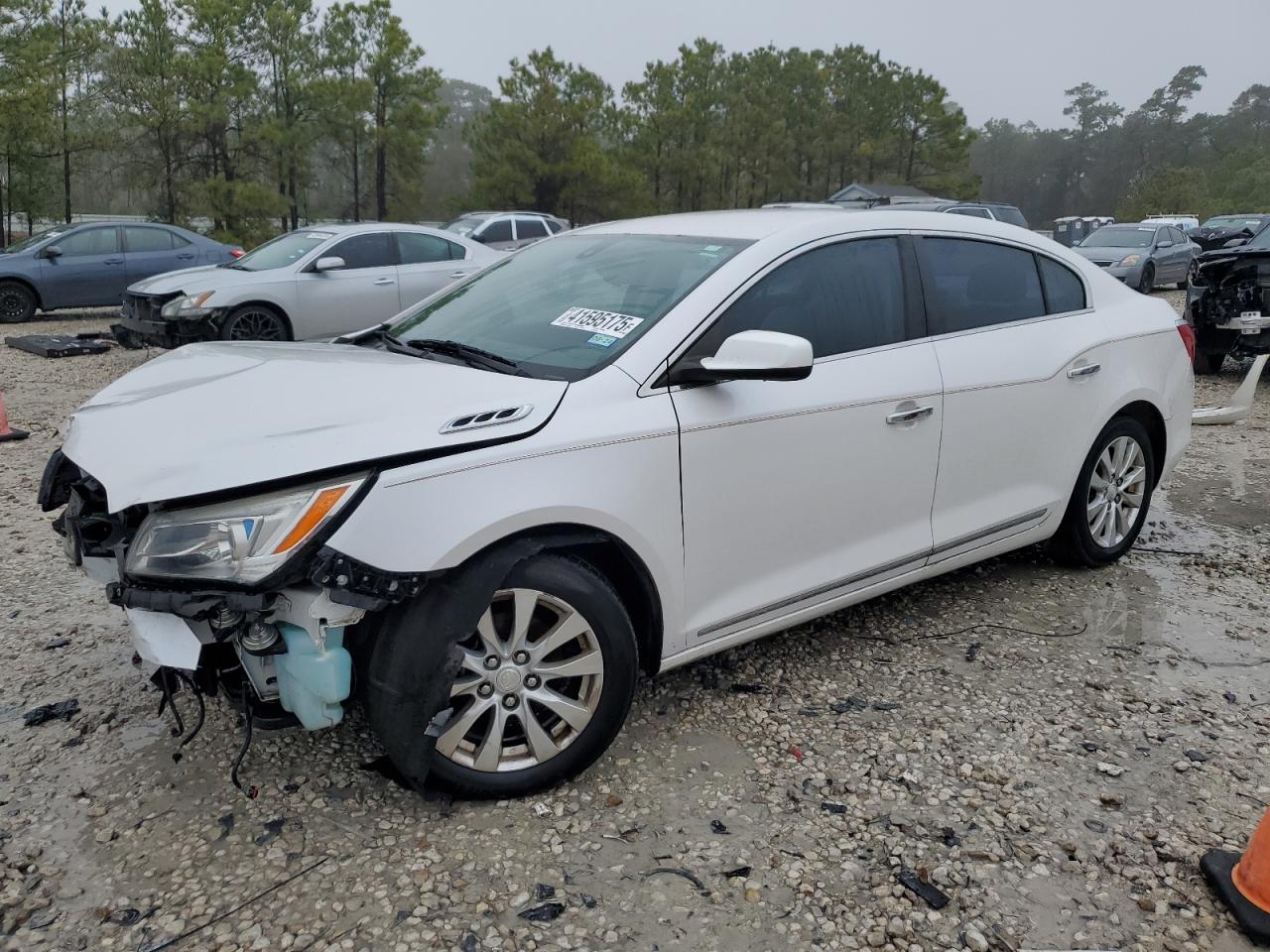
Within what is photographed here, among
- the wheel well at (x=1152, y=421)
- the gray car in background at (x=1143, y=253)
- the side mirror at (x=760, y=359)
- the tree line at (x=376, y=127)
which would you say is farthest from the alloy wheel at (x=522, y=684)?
the tree line at (x=376, y=127)

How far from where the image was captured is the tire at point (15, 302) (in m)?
14.5

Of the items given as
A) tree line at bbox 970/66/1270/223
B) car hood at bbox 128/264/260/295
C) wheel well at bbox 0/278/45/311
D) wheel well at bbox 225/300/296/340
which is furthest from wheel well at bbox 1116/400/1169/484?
tree line at bbox 970/66/1270/223

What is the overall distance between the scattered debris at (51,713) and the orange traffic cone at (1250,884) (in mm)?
3429

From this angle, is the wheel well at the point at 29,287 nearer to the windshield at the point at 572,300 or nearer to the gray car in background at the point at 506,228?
the gray car in background at the point at 506,228

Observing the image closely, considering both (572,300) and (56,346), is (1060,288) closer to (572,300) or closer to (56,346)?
(572,300)

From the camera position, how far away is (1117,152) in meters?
100

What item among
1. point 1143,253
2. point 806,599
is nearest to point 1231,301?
point 806,599

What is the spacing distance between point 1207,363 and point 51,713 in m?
11.1

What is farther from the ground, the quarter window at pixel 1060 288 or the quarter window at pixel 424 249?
the quarter window at pixel 424 249

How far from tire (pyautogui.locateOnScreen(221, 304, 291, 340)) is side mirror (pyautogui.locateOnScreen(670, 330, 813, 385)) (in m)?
8.55

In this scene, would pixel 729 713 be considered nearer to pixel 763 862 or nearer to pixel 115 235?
pixel 763 862

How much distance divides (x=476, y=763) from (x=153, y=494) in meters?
1.10

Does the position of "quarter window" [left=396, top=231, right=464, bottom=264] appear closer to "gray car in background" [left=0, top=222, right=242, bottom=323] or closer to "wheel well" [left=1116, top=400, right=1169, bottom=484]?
"gray car in background" [left=0, top=222, right=242, bottom=323]

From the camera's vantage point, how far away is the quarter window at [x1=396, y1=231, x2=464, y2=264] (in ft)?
37.6
